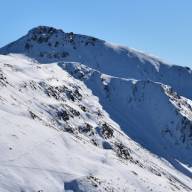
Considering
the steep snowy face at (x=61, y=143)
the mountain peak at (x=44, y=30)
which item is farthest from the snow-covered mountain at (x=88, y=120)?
the mountain peak at (x=44, y=30)

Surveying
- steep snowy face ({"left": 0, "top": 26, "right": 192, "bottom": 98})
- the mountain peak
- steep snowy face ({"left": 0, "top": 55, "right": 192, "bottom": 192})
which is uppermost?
the mountain peak

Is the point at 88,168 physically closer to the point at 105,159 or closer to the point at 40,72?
the point at 105,159

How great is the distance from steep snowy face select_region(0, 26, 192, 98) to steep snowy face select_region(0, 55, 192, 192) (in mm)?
36952

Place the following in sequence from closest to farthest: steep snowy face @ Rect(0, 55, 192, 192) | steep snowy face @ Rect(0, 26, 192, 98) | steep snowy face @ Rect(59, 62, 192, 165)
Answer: steep snowy face @ Rect(0, 55, 192, 192) < steep snowy face @ Rect(59, 62, 192, 165) < steep snowy face @ Rect(0, 26, 192, 98)

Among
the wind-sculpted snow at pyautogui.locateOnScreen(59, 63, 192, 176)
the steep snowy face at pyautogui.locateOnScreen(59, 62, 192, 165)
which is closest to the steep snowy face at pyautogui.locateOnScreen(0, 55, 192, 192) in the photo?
the steep snowy face at pyautogui.locateOnScreen(59, 62, 192, 165)

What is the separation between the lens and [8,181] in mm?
45906

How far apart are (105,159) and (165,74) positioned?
11789cm

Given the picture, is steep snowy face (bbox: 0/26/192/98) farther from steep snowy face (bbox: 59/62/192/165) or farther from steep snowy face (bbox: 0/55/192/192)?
steep snowy face (bbox: 0/55/192/192)

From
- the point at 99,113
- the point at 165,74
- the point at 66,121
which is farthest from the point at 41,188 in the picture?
the point at 165,74

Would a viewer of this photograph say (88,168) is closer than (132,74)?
Yes

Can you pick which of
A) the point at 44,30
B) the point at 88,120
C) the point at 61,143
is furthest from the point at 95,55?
the point at 61,143

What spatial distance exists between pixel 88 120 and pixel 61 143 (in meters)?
38.2

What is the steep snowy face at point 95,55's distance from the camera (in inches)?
6467

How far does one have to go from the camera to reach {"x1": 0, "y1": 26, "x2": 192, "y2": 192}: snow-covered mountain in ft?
174
